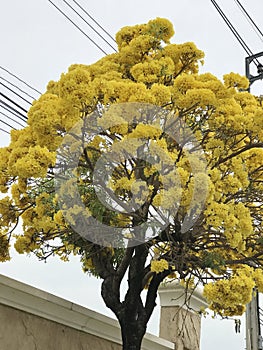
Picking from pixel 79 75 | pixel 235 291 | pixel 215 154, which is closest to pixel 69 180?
pixel 79 75

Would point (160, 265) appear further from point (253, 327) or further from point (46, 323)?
point (253, 327)

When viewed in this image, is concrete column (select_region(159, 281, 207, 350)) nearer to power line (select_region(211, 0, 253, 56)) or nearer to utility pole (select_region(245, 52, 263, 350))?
utility pole (select_region(245, 52, 263, 350))

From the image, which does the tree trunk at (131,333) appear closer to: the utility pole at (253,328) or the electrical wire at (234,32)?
the utility pole at (253,328)

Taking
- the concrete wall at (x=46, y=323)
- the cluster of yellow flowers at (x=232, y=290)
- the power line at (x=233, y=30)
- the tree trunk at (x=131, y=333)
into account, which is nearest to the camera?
the cluster of yellow flowers at (x=232, y=290)

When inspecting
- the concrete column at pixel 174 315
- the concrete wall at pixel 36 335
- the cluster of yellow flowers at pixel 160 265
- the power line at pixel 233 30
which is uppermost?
the power line at pixel 233 30

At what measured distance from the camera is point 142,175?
340 centimetres

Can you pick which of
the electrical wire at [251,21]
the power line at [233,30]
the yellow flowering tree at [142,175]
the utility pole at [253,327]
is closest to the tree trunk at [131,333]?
the yellow flowering tree at [142,175]

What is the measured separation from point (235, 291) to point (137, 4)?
3.55 metres

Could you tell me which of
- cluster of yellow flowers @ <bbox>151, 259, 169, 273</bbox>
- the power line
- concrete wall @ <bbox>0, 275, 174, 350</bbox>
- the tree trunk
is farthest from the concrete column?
the power line

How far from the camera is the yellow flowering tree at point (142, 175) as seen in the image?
318 cm

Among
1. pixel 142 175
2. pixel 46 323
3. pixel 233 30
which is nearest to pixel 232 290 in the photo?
pixel 142 175

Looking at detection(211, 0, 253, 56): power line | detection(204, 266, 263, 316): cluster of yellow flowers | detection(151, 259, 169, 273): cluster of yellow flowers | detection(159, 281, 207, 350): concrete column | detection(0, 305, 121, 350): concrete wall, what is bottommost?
detection(0, 305, 121, 350): concrete wall

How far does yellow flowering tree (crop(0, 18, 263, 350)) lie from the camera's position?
318 centimetres

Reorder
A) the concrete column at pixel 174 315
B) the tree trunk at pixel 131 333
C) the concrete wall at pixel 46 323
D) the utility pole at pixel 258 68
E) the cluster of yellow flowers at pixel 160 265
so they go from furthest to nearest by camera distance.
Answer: the utility pole at pixel 258 68 < the concrete column at pixel 174 315 < the tree trunk at pixel 131 333 < the concrete wall at pixel 46 323 < the cluster of yellow flowers at pixel 160 265
